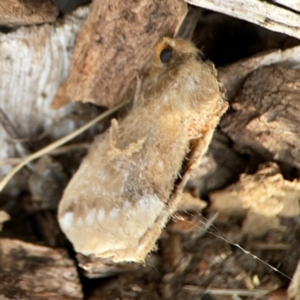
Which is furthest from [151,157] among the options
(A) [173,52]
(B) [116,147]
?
(A) [173,52]

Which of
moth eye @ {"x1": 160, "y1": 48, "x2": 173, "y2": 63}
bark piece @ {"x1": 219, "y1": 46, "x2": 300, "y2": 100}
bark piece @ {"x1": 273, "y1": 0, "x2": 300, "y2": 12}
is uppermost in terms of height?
bark piece @ {"x1": 273, "y1": 0, "x2": 300, "y2": 12}

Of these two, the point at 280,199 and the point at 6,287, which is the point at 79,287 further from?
the point at 280,199

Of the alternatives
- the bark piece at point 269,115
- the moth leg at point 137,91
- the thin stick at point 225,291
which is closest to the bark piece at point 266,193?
the bark piece at point 269,115

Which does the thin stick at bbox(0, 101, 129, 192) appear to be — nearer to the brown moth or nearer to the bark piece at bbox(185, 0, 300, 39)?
the brown moth

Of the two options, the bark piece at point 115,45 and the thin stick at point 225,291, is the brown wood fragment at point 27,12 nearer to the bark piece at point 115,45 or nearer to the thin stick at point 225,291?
the bark piece at point 115,45

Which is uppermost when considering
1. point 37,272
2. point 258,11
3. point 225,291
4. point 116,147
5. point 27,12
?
point 258,11

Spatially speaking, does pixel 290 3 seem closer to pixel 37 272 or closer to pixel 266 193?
pixel 266 193

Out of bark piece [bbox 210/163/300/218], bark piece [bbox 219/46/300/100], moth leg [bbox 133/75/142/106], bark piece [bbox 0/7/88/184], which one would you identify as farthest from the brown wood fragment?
bark piece [bbox 210/163/300/218]
